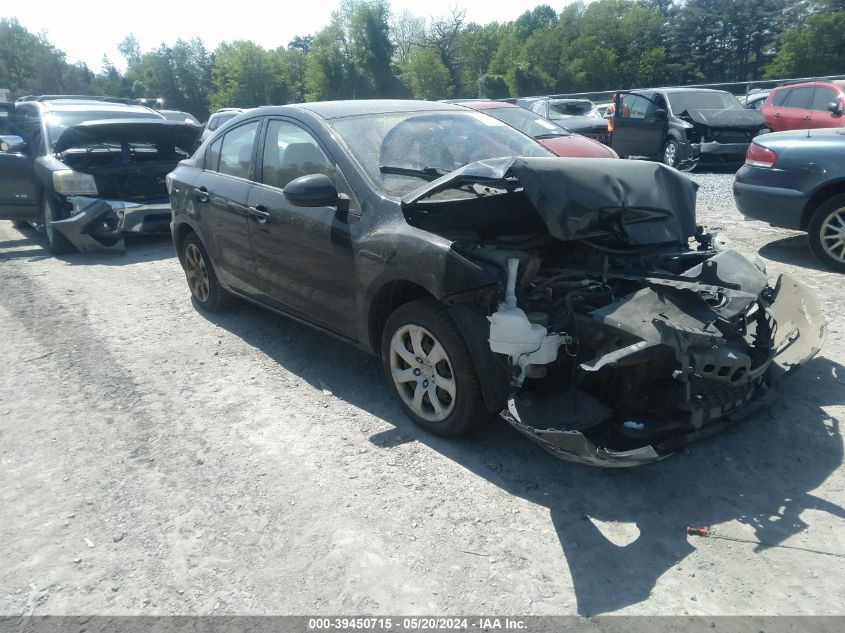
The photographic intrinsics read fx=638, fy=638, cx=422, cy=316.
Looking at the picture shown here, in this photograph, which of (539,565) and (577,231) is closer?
(539,565)

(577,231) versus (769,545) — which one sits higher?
(577,231)

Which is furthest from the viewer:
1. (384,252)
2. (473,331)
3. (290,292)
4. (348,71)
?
(348,71)

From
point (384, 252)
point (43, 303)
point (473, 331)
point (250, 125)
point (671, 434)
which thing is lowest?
point (43, 303)

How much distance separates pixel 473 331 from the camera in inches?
129

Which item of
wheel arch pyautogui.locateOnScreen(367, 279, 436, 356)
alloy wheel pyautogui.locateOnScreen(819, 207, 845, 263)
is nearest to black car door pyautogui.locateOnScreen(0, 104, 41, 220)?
wheel arch pyautogui.locateOnScreen(367, 279, 436, 356)

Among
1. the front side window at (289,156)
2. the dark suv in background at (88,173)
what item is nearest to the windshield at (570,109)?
the dark suv in background at (88,173)

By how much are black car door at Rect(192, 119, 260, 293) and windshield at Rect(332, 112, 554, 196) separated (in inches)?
43.4

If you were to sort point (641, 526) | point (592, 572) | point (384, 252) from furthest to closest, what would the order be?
point (384, 252) < point (641, 526) < point (592, 572)

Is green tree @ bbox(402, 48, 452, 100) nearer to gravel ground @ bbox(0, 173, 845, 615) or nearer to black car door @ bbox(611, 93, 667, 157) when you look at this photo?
black car door @ bbox(611, 93, 667, 157)

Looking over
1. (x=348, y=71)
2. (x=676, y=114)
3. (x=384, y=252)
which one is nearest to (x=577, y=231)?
(x=384, y=252)

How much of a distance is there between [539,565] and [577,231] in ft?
5.42

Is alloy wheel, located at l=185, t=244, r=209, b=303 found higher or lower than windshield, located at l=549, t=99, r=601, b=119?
lower

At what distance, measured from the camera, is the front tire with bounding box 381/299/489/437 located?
3.36 m

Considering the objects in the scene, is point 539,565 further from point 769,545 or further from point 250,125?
point 250,125
